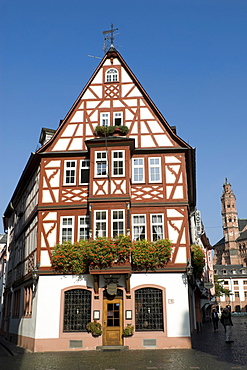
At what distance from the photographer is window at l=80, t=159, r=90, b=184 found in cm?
2310

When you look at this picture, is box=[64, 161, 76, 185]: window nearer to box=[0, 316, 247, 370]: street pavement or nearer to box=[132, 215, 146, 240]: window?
box=[132, 215, 146, 240]: window

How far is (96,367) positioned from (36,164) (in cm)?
1396

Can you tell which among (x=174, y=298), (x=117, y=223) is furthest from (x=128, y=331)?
(x=117, y=223)

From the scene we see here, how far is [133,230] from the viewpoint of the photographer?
21922 millimetres

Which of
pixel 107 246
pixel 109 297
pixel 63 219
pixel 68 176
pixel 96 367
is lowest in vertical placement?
pixel 96 367

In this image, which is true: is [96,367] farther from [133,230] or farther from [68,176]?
[68,176]

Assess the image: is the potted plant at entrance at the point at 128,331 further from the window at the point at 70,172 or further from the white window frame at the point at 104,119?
the white window frame at the point at 104,119

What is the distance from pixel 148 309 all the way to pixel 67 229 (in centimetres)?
601

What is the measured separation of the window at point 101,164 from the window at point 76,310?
248 inches

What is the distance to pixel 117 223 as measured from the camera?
21625 millimetres

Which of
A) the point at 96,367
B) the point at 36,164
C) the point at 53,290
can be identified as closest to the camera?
the point at 96,367

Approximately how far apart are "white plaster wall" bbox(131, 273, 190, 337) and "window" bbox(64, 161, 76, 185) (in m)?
6.37

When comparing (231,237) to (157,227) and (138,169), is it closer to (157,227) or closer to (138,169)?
(138,169)

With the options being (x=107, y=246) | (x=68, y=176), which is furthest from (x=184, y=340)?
(x=68, y=176)
